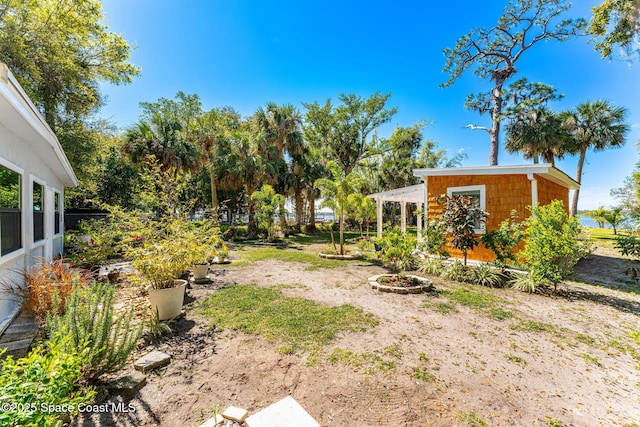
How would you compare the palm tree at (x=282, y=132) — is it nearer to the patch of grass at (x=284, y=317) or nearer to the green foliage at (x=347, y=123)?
the green foliage at (x=347, y=123)

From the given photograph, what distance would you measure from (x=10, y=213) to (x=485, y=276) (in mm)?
10737

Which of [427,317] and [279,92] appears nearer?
[427,317]

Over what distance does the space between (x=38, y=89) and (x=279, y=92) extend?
45.8 ft

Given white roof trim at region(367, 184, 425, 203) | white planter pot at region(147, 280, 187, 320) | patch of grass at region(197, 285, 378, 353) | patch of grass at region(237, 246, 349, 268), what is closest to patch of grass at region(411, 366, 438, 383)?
patch of grass at region(197, 285, 378, 353)

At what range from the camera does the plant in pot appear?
14.8 feet

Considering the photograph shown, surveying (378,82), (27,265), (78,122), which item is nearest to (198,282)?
(27,265)

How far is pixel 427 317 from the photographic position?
488cm

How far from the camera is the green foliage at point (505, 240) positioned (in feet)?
22.5

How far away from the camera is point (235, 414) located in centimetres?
238

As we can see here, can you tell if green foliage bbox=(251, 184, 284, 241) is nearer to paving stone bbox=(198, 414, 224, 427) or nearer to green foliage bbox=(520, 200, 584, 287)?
green foliage bbox=(520, 200, 584, 287)

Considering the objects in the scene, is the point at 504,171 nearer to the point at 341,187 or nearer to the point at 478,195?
the point at 478,195

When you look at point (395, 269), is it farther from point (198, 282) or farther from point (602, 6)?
point (602, 6)

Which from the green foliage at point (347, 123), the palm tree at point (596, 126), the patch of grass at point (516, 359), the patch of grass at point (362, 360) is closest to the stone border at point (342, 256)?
the patch of grass at point (362, 360)

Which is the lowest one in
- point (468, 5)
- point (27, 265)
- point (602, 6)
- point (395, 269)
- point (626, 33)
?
point (395, 269)
